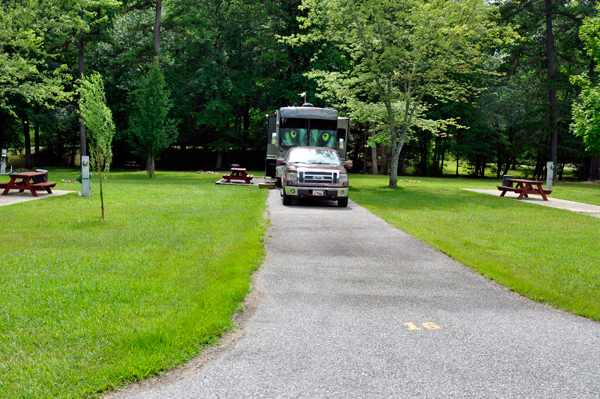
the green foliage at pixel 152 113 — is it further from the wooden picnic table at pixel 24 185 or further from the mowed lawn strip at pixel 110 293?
the mowed lawn strip at pixel 110 293

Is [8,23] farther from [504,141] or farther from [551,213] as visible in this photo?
[504,141]

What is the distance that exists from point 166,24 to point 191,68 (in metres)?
8.17

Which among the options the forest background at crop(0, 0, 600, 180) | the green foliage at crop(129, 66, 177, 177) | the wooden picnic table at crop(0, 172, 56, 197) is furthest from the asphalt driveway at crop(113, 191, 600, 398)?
the forest background at crop(0, 0, 600, 180)

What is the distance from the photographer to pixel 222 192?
19.4 meters

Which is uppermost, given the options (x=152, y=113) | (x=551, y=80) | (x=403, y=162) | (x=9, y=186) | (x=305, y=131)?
(x=551, y=80)

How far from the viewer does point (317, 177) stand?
15.5 meters

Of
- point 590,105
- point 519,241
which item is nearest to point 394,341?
point 519,241

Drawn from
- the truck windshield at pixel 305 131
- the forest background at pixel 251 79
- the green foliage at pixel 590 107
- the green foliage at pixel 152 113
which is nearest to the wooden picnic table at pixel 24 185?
the truck windshield at pixel 305 131

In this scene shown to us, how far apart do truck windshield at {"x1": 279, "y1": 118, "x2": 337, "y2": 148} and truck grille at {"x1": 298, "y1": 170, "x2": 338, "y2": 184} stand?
609cm

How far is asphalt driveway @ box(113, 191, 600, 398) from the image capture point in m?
3.72

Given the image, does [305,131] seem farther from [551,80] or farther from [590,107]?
[551,80]

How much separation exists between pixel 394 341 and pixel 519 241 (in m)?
A: 6.57

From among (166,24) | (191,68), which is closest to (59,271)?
(166,24)

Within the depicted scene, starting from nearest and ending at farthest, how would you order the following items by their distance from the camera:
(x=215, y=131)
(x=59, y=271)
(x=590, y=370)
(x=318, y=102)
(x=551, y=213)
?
(x=590, y=370), (x=59, y=271), (x=551, y=213), (x=318, y=102), (x=215, y=131)
